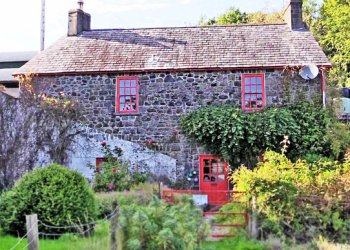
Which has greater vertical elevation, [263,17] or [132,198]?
[263,17]

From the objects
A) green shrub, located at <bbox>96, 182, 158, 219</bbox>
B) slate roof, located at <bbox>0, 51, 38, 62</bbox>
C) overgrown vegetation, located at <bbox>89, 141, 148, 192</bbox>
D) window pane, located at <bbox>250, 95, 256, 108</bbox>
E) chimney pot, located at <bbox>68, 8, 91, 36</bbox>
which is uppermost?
chimney pot, located at <bbox>68, 8, 91, 36</bbox>

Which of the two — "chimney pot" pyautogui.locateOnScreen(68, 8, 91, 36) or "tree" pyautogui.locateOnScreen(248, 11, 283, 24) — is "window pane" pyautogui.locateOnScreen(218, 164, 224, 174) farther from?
"tree" pyautogui.locateOnScreen(248, 11, 283, 24)

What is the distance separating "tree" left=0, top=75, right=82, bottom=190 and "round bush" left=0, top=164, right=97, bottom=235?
4466 mm

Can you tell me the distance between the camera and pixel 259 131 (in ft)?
56.8

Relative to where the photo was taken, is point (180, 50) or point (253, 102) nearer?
point (253, 102)

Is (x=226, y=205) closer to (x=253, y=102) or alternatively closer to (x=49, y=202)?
(x=49, y=202)

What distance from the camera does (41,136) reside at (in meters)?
15.9

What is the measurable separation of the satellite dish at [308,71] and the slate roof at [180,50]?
26cm

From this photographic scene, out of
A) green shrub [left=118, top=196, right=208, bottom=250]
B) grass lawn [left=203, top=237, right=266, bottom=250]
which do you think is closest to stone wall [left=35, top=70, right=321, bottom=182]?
grass lawn [left=203, top=237, right=266, bottom=250]

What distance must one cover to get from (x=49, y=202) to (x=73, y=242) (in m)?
1.53

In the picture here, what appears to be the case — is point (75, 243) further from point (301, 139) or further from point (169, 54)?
point (169, 54)

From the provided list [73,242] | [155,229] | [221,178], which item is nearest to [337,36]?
[221,178]

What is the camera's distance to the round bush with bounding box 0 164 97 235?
9500mm

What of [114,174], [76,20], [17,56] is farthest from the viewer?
[17,56]
